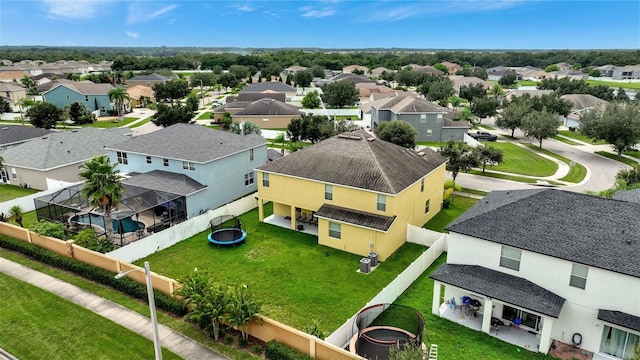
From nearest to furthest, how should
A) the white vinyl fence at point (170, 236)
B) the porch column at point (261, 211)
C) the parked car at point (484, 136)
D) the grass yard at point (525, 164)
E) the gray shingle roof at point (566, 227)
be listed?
1. the gray shingle roof at point (566, 227)
2. the white vinyl fence at point (170, 236)
3. the porch column at point (261, 211)
4. the grass yard at point (525, 164)
5. the parked car at point (484, 136)

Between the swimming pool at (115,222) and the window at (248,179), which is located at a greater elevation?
the window at (248,179)

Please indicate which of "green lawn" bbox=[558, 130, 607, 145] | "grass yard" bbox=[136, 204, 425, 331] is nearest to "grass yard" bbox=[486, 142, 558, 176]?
"green lawn" bbox=[558, 130, 607, 145]

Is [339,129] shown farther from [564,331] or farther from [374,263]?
[564,331]

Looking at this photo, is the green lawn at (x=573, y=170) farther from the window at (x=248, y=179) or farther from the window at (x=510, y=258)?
the window at (x=248, y=179)

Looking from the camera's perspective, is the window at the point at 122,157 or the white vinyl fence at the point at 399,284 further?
the window at the point at 122,157

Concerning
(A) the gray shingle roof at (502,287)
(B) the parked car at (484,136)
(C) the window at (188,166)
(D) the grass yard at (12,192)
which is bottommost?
(D) the grass yard at (12,192)

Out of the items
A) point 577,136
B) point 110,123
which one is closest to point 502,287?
point 577,136

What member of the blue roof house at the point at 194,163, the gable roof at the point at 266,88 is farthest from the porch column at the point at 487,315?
the gable roof at the point at 266,88

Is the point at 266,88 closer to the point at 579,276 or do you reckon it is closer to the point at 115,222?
the point at 115,222
